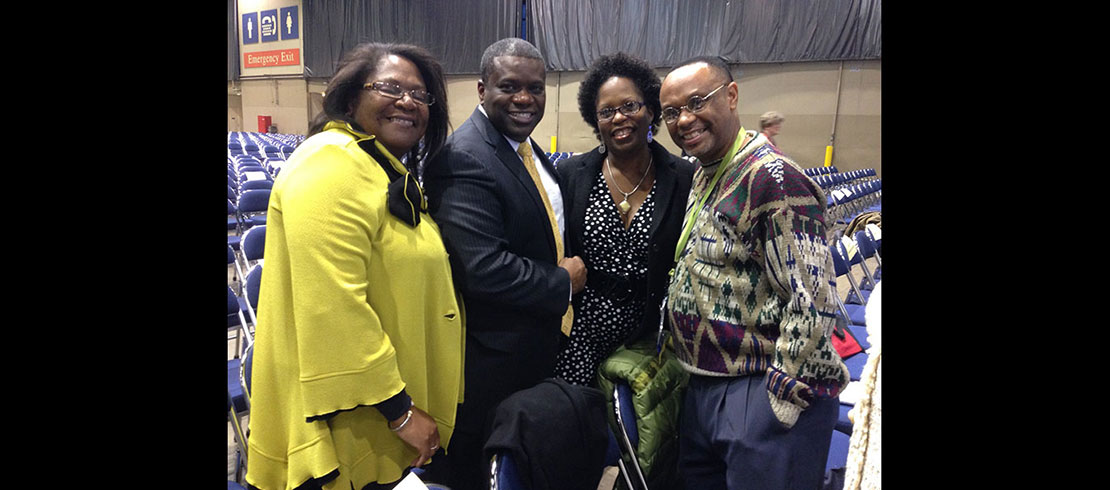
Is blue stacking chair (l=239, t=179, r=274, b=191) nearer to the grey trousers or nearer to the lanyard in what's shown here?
the lanyard

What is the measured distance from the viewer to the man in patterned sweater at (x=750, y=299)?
1.18m

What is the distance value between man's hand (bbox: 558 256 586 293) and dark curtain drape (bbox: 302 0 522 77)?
12.7m

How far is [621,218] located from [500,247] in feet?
1.44

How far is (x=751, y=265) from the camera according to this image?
4.12 ft

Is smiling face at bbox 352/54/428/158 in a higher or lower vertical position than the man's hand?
higher

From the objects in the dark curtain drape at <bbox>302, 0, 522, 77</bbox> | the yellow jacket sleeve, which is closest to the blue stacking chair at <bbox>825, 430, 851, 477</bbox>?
the yellow jacket sleeve

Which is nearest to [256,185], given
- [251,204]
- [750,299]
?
[251,204]

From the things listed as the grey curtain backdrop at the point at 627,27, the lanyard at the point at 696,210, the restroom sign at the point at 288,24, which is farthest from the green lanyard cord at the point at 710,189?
the restroom sign at the point at 288,24

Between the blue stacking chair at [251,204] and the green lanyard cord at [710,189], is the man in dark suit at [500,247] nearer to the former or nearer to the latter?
the green lanyard cord at [710,189]

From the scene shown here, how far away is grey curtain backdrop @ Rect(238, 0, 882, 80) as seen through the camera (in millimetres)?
10547

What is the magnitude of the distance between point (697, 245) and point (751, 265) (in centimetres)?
14

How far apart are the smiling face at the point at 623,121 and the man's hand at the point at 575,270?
1.26ft
